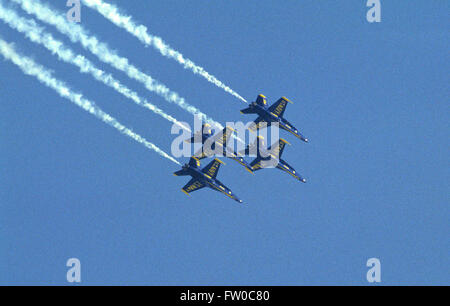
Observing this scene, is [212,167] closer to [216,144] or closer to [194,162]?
[194,162]

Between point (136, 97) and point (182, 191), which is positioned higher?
point (136, 97)

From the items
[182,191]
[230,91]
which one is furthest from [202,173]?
[230,91]

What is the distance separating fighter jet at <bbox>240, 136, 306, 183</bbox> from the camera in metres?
82.0

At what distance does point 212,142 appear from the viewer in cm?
7681

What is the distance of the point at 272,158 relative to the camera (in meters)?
83.1

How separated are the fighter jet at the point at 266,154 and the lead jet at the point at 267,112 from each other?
1.70 metres

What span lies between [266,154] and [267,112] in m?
4.65

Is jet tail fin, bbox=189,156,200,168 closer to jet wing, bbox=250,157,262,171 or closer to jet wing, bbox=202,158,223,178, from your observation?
jet wing, bbox=202,158,223,178

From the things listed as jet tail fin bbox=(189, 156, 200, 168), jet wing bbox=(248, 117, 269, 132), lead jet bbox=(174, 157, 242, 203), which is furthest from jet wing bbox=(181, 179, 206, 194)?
jet wing bbox=(248, 117, 269, 132)

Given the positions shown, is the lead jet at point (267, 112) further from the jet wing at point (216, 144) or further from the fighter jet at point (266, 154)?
the jet wing at point (216, 144)

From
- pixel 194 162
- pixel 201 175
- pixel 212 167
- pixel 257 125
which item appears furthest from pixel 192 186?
pixel 257 125

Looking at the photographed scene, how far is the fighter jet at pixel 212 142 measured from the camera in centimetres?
7612
